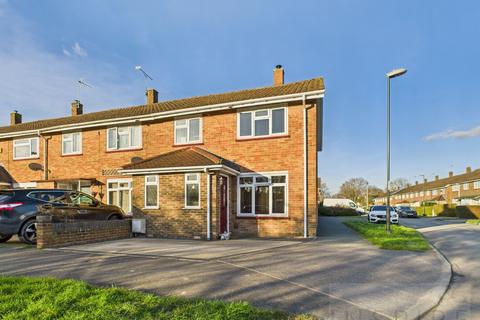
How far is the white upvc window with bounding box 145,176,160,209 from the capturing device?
12609 mm

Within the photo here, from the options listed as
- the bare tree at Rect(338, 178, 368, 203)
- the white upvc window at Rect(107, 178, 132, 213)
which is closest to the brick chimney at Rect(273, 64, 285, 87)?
the white upvc window at Rect(107, 178, 132, 213)

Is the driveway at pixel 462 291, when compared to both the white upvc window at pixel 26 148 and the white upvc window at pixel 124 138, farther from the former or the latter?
the white upvc window at pixel 26 148

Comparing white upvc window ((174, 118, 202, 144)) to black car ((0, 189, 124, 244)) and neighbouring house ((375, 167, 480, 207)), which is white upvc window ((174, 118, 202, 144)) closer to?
black car ((0, 189, 124, 244))

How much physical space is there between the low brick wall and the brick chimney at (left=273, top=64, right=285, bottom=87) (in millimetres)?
9607

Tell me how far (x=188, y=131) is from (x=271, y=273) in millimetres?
9938

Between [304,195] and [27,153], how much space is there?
1691cm

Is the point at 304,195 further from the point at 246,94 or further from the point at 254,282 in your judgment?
the point at 254,282

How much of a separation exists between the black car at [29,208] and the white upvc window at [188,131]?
522cm

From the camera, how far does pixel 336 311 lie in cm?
415

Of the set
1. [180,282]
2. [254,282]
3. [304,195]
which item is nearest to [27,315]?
[180,282]

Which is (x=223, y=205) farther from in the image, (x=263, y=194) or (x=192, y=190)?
(x=263, y=194)

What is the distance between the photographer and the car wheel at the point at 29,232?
32.0 ft

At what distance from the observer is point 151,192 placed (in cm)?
1277

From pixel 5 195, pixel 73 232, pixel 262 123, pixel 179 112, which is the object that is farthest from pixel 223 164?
pixel 5 195
